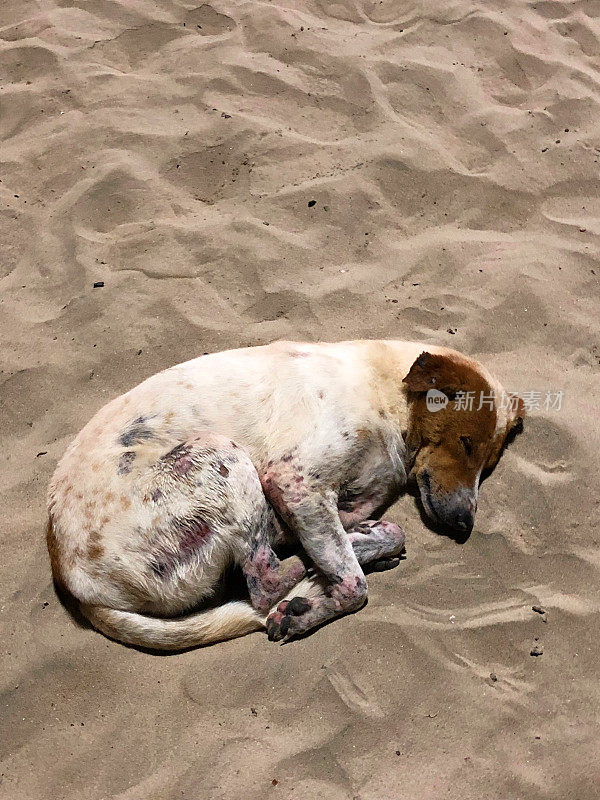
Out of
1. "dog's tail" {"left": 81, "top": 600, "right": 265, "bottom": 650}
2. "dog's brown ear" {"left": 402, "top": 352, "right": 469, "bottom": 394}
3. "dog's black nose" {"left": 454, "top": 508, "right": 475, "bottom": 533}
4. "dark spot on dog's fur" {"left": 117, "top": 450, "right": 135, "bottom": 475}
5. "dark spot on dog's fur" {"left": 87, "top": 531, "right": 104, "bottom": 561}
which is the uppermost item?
"dog's brown ear" {"left": 402, "top": 352, "right": 469, "bottom": 394}

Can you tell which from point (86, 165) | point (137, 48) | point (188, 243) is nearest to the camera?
point (188, 243)

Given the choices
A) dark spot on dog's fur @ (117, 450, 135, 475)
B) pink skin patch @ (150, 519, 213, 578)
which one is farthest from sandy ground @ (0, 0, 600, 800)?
dark spot on dog's fur @ (117, 450, 135, 475)

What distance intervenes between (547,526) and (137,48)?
5117mm

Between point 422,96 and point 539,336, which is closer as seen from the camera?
point 539,336

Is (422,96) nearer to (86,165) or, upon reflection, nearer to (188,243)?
(188,243)

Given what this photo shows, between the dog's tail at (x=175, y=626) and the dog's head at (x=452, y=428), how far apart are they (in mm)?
1048

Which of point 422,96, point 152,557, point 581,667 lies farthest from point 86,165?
point 581,667

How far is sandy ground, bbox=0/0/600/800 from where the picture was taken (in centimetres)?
302

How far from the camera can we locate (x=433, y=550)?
3645 millimetres

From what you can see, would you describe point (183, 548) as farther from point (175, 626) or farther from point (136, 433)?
point (136, 433)

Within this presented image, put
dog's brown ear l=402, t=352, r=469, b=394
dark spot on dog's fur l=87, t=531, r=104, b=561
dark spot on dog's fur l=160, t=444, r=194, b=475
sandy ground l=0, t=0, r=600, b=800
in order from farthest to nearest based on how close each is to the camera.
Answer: dog's brown ear l=402, t=352, r=469, b=394
dark spot on dog's fur l=160, t=444, r=194, b=475
dark spot on dog's fur l=87, t=531, r=104, b=561
sandy ground l=0, t=0, r=600, b=800

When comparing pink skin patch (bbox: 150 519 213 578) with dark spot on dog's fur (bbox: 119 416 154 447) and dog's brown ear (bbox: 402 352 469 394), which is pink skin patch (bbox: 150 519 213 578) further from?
dog's brown ear (bbox: 402 352 469 394)

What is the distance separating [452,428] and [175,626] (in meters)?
1.58

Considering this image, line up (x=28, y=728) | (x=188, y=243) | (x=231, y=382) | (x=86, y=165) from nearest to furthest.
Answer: (x=28, y=728) → (x=231, y=382) → (x=188, y=243) → (x=86, y=165)
